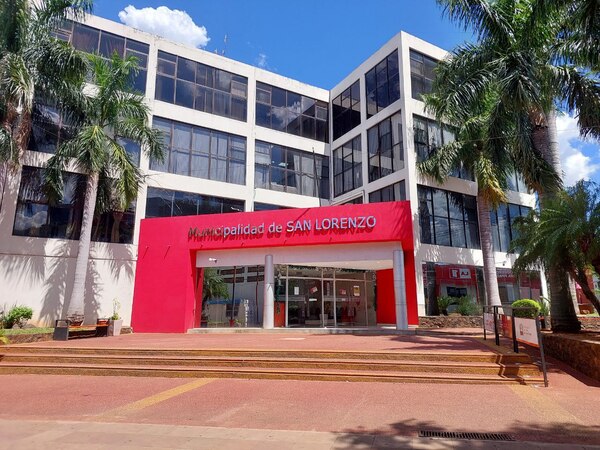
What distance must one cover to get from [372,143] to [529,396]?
18.8 meters

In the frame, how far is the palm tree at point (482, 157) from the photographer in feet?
48.6

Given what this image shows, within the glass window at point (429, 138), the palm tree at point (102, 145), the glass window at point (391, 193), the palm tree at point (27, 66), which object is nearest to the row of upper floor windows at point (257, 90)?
the glass window at point (429, 138)

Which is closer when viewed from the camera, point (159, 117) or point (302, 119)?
point (159, 117)

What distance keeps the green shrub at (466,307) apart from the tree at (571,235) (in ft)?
24.1

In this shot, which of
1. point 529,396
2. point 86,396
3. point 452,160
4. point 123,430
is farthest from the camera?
point 452,160

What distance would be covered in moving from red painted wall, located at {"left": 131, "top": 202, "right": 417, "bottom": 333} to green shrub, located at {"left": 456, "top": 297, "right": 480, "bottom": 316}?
2545mm

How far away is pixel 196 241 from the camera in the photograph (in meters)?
18.9

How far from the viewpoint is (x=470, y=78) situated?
1454 centimetres

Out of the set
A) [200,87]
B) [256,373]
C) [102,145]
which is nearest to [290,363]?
[256,373]

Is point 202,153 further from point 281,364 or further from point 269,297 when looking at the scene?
point 281,364

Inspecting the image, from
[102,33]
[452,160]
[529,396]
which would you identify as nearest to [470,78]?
[452,160]

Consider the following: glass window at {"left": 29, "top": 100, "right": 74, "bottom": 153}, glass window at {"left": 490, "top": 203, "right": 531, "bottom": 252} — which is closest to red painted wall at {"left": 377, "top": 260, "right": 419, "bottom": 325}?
glass window at {"left": 490, "top": 203, "right": 531, "bottom": 252}

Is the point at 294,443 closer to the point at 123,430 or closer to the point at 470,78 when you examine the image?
the point at 123,430

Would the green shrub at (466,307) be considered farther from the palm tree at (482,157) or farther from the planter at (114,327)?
the planter at (114,327)
